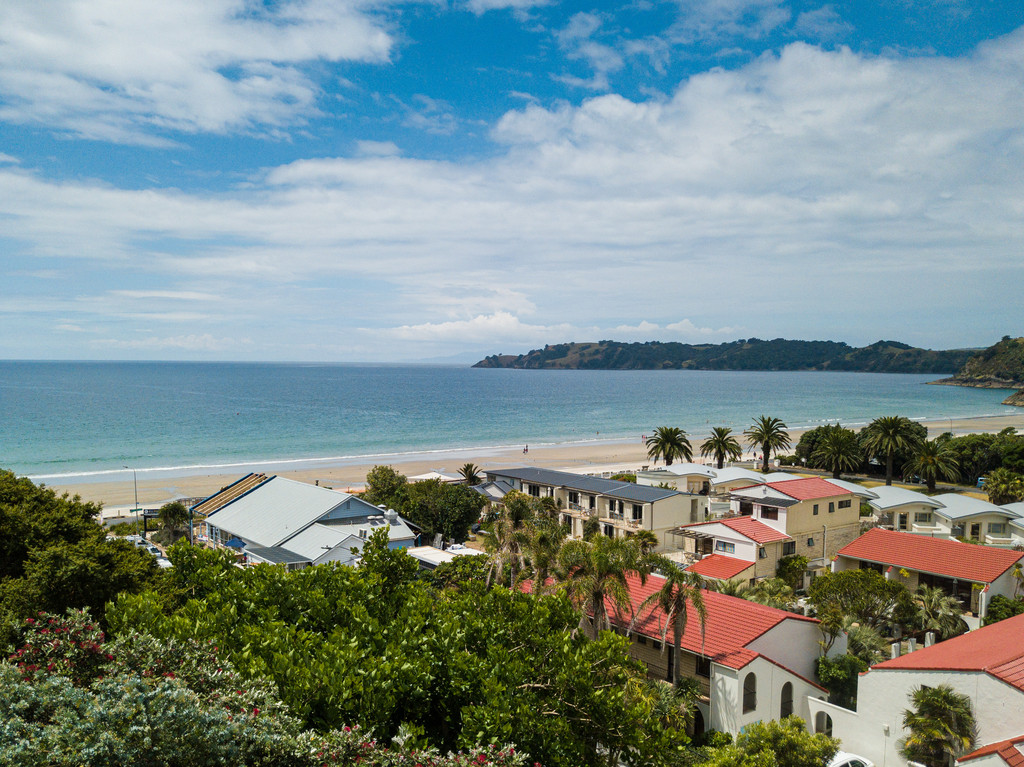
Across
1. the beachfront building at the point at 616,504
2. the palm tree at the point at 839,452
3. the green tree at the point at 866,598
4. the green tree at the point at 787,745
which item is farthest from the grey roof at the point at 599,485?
the palm tree at the point at 839,452

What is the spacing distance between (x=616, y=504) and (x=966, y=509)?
69.4 ft

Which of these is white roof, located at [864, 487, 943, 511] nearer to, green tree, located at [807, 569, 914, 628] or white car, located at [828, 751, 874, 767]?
green tree, located at [807, 569, 914, 628]

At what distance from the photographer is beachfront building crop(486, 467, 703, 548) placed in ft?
127

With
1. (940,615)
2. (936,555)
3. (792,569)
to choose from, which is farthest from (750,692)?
(936,555)

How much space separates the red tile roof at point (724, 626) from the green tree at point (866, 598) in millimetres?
4361

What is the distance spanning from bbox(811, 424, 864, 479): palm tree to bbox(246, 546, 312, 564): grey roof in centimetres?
5223

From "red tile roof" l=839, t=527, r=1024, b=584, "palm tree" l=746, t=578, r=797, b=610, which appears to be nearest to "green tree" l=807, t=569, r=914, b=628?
"palm tree" l=746, t=578, r=797, b=610

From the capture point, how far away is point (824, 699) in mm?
20781

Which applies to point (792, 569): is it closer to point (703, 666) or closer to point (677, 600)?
point (703, 666)

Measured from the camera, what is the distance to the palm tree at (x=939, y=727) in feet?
51.9

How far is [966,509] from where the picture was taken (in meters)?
40.0

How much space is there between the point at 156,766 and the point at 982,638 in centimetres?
2296

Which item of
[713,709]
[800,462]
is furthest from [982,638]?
[800,462]

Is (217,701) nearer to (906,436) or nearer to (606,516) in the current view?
(606,516)
